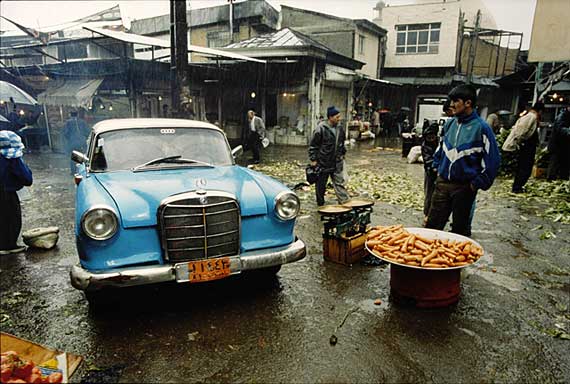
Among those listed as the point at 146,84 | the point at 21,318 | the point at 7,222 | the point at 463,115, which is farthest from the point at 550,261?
the point at 146,84

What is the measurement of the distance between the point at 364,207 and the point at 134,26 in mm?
30015

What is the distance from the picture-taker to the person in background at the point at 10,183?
4.98 meters

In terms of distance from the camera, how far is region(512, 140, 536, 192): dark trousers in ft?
28.6

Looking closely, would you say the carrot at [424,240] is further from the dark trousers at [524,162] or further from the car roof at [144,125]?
the dark trousers at [524,162]

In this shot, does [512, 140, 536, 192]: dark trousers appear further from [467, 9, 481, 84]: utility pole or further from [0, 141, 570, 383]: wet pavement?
[467, 9, 481, 84]: utility pole

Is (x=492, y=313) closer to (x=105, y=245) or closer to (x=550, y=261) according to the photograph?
(x=550, y=261)

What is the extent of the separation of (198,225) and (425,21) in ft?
106

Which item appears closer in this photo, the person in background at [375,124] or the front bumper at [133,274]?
the front bumper at [133,274]

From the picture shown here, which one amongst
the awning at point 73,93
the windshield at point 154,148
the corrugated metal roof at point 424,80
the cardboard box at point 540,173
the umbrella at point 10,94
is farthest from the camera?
the corrugated metal roof at point 424,80

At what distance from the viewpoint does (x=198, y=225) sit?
357 cm

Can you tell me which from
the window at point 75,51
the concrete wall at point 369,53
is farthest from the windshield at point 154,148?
the concrete wall at point 369,53

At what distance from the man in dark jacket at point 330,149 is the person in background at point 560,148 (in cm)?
641

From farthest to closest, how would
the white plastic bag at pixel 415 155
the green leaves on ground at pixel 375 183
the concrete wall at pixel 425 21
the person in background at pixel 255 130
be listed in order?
1. the concrete wall at pixel 425 21
2. the white plastic bag at pixel 415 155
3. the person in background at pixel 255 130
4. the green leaves on ground at pixel 375 183

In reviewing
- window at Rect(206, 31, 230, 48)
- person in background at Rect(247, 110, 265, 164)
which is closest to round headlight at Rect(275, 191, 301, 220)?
person in background at Rect(247, 110, 265, 164)
